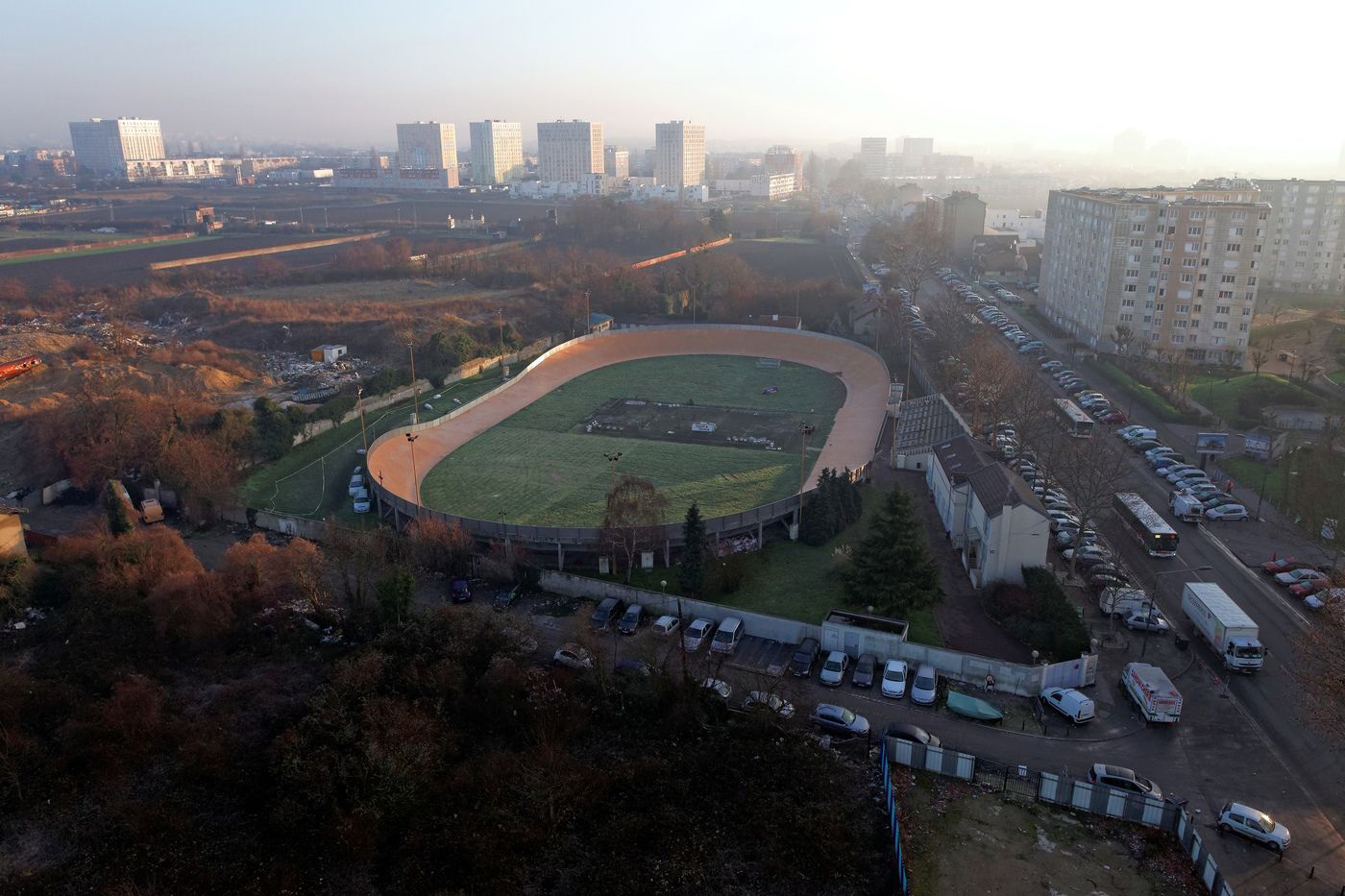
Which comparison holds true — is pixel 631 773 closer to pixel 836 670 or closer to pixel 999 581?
pixel 836 670

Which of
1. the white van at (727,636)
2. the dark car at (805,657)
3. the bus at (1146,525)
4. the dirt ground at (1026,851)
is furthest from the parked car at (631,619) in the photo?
the bus at (1146,525)

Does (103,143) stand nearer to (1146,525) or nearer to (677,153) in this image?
(677,153)

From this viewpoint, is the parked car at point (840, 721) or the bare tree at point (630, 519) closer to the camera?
the parked car at point (840, 721)

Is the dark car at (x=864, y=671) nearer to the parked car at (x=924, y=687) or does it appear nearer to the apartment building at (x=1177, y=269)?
the parked car at (x=924, y=687)

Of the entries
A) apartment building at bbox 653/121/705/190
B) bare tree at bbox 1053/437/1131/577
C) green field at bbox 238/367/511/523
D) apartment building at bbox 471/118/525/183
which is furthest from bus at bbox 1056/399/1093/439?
apartment building at bbox 471/118/525/183

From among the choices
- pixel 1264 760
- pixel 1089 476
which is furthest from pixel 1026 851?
pixel 1089 476

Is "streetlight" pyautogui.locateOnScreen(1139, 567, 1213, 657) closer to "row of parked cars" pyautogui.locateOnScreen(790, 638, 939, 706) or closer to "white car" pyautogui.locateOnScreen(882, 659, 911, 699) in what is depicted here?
"row of parked cars" pyautogui.locateOnScreen(790, 638, 939, 706)

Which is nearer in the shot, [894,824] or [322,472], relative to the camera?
[894,824]
